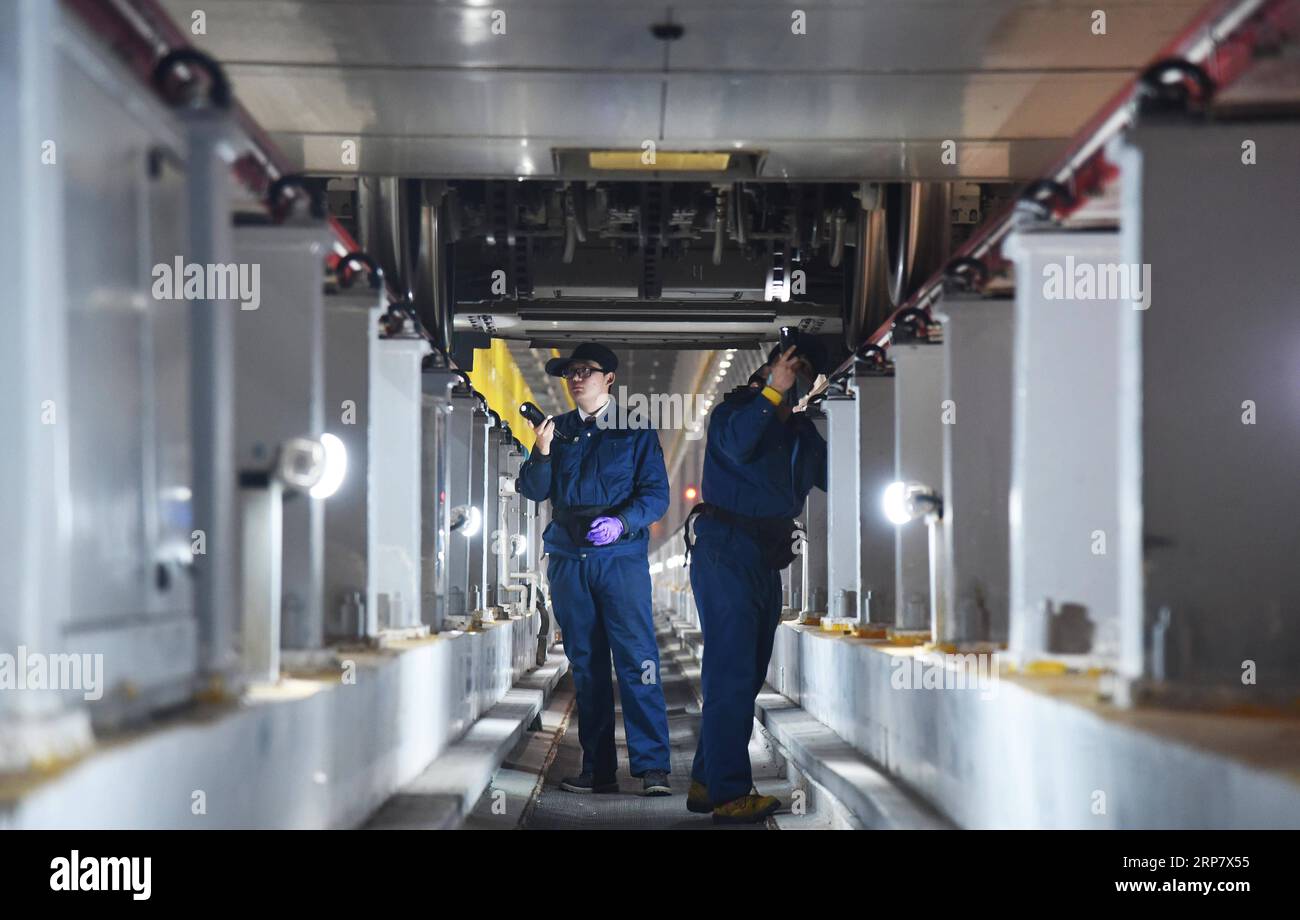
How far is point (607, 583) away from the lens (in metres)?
7.10

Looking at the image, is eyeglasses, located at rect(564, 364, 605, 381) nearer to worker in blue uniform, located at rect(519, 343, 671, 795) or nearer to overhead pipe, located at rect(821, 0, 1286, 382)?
worker in blue uniform, located at rect(519, 343, 671, 795)

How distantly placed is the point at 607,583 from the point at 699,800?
46.8 inches

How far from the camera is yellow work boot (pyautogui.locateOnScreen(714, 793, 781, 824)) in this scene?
6098mm

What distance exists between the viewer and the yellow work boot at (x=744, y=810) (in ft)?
20.0

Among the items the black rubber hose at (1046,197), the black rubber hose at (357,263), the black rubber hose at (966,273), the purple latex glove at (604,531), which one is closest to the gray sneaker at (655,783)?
the purple latex glove at (604,531)

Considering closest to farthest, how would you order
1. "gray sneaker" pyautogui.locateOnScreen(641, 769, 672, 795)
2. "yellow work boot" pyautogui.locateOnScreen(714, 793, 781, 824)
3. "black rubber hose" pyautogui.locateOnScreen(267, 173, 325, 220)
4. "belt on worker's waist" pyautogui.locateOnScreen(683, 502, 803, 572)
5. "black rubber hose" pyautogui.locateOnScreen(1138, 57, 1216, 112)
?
"black rubber hose" pyautogui.locateOnScreen(1138, 57, 1216, 112) < "black rubber hose" pyautogui.locateOnScreen(267, 173, 325, 220) < "yellow work boot" pyautogui.locateOnScreen(714, 793, 781, 824) < "belt on worker's waist" pyautogui.locateOnScreen(683, 502, 803, 572) < "gray sneaker" pyautogui.locateOnScreen(641, 769, 672, 795)

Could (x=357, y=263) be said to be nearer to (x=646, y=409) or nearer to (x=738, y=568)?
(x=738, y=568)

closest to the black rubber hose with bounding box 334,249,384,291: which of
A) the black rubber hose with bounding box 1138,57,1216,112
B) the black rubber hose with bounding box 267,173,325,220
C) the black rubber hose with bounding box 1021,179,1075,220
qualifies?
the black rubber hose with bounding box 267,173,325,220

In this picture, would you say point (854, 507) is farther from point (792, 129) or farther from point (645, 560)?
point (792, 129)

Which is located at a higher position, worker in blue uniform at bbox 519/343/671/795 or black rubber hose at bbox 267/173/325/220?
black rubber hose at bbox 267/173/325/220

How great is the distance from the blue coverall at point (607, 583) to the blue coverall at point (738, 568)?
70 centimetres

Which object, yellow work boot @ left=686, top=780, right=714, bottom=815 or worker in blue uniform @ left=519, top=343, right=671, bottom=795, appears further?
worker in blue uniform @ left=519, top=343, right=671, bottom=795

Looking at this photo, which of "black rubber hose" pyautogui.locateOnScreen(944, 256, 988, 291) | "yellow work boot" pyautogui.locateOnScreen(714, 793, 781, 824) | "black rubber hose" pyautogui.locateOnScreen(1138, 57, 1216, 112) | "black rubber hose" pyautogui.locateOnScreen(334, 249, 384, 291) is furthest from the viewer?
"yellow work boot" pyautogui.locateOnScreen(714, 793, 781, 824)

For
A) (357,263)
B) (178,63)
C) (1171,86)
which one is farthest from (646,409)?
(178,63)
